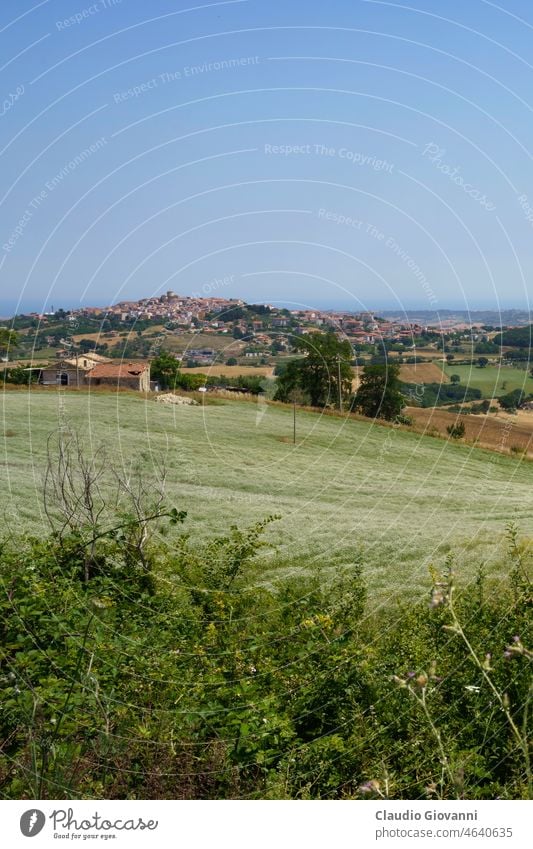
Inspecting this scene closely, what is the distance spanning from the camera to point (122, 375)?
448 inches

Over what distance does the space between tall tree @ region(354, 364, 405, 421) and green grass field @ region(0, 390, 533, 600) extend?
2.88 ft

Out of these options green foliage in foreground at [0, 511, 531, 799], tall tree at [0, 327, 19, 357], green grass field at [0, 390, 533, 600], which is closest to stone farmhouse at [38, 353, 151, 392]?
green grass field at [0, 390, 533, 600]

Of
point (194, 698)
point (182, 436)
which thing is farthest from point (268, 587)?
point (182, 436)

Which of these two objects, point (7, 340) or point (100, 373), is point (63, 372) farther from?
point (7, 340)

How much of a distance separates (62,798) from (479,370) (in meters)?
6.27

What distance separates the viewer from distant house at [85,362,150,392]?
444 inches

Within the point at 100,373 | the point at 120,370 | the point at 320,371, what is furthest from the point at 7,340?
the point at 320,371

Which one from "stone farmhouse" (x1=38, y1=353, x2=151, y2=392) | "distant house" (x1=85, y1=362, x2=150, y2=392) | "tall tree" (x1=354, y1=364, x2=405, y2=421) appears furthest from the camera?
"tall tree" (x1=354, y1=364, x2=405, y2=421)

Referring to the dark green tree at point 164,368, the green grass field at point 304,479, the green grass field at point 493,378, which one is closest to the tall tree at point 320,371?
the green grass field at point 304,479

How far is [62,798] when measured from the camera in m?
3.97

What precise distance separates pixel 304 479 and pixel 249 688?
27.4 ft

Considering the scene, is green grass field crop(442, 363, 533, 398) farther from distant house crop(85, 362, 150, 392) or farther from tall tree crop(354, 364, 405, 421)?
distant house crop(85, 362, 150, 392)

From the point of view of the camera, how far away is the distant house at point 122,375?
1128 cm
